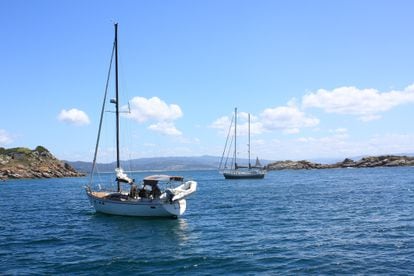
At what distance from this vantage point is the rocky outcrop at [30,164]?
158000 millimetres

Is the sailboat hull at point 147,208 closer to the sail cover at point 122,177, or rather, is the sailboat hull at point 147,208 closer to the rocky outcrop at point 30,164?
the sail cover at point 122,177

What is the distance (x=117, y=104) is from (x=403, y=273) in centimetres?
3251

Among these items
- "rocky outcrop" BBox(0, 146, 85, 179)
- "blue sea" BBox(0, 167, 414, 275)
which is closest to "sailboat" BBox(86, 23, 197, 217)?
"blue sea" BBox(0, 167, 414, 275)

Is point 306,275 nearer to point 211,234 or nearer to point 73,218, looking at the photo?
point 211,234

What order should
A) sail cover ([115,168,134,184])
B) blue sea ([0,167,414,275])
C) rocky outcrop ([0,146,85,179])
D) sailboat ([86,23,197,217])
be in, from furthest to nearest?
rocky outcrop ([0,146,85,179])
sail cover ([115,168,134,184])
sailboat ([86,23,197,217])
blue sea ([0,167,414,275])

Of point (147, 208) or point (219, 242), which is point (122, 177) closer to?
point (147, 208)

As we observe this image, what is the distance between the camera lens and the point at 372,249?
2542 centimetres

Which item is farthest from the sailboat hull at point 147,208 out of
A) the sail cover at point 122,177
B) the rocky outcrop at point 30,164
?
the rocky outcrop at point 30,164

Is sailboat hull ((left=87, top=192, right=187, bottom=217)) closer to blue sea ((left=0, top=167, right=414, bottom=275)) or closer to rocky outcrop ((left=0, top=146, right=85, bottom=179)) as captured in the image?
blue sea ((left=0, top=167, right=414, bottom=275))

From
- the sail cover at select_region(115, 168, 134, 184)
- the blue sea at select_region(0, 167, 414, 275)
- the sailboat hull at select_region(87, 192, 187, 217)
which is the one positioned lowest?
the blue sea at select_region(0, 167, 414, 275)

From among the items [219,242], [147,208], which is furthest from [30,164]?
[219,242]

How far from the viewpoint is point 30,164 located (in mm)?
168125

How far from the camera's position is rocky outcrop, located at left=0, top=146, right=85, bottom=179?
518ft

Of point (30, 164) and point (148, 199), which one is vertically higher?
point (30, 164)
